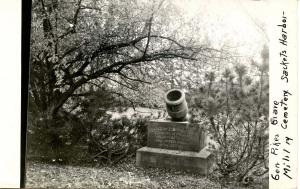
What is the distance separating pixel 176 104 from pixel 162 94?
311 millimetres

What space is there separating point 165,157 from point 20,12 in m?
3.31

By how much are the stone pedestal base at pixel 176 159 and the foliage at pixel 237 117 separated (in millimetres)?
245

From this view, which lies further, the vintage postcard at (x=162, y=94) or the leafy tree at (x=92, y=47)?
the leafy tree at (x=92, y=47)

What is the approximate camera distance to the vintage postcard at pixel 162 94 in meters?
5.47

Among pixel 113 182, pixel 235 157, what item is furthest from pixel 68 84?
pixel 235 157

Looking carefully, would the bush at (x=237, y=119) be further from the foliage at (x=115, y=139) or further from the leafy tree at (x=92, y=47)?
the foliage at (x=115, y=139)

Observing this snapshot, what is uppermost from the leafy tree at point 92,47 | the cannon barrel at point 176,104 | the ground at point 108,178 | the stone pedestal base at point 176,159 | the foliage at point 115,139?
the leafy tree at point 92,47

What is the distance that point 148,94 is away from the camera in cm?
569

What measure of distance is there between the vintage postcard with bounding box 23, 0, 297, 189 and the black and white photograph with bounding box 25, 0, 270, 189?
0.6 inches

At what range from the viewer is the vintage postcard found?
18.0 feet

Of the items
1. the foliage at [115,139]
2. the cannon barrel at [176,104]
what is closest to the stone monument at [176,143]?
the cannon barrel at [176,104]

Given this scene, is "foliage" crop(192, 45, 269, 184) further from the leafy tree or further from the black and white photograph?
the leafy tree

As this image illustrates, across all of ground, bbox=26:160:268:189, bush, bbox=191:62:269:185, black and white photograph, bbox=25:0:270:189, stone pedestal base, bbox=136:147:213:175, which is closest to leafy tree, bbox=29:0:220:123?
black and white photograph, bbox=25:0:270:189

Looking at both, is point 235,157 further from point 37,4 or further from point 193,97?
point 37,4
